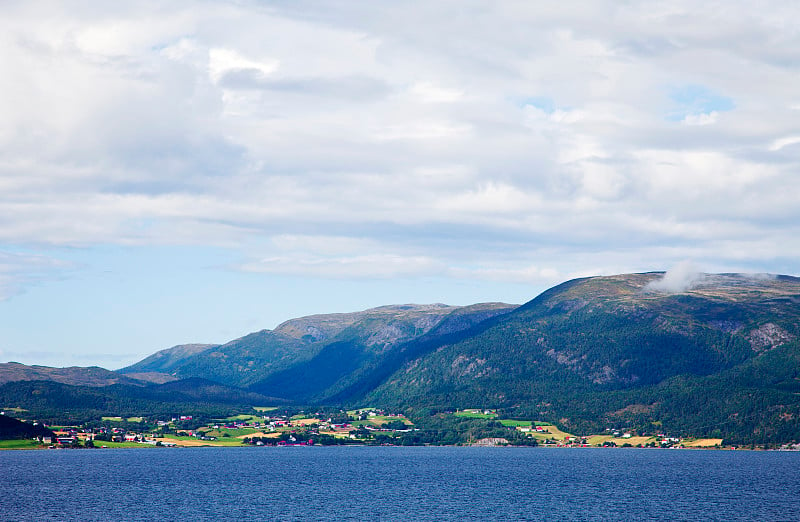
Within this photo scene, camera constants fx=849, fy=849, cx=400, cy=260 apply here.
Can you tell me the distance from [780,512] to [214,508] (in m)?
113

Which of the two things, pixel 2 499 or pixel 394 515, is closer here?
pixel 394 515

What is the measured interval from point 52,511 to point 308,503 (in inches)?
2010

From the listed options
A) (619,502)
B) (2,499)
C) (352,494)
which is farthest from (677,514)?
(2,499)

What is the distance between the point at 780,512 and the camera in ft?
548

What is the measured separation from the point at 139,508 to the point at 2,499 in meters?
32.3

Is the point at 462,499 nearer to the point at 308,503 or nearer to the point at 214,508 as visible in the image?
the point at 308,503

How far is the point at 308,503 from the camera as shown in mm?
182375

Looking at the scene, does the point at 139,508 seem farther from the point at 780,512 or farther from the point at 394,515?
the point at 780,512

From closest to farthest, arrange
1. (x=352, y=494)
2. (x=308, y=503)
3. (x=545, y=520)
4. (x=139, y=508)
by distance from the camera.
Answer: (x=545, y=520) < (x=139, y=508) < (x=308, y=503) < (x=352, y=494)

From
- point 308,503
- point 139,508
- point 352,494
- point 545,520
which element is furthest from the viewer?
point 352,494

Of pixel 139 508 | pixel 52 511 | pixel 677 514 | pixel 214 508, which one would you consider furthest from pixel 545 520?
pixel 52 511

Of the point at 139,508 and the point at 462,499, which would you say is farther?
the point at 462,499

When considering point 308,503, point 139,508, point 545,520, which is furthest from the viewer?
point 308,503

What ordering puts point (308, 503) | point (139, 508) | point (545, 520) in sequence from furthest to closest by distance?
point (308, 503) → point (139, 508) → point (545, 520)
